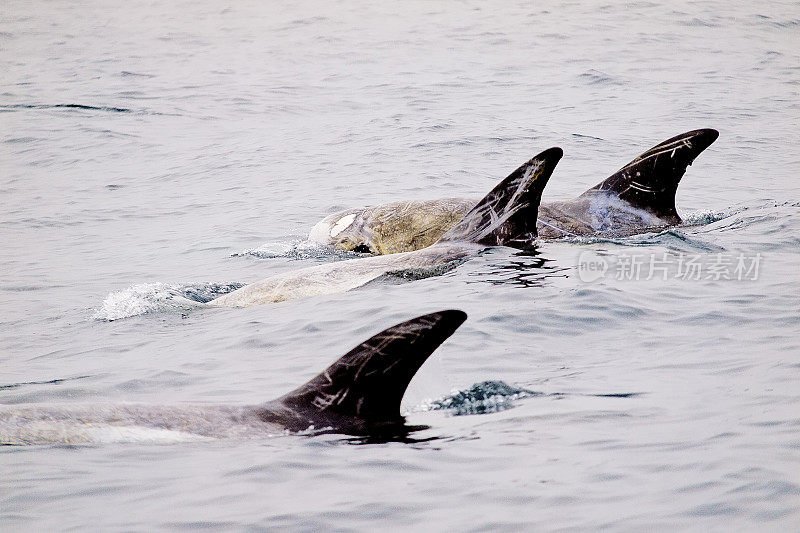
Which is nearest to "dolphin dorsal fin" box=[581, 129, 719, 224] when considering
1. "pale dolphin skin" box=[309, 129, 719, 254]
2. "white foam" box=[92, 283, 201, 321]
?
"pale dolphin skin" box=[309, 129, 719, 254]

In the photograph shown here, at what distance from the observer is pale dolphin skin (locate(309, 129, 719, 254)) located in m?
11.2

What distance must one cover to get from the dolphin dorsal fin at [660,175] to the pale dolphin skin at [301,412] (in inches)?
261

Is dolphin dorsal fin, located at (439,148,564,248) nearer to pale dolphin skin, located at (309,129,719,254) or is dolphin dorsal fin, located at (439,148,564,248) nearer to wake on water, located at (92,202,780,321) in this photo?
wake on water, located at (92,202,780,321)

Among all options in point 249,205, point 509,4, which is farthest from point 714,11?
point 249,205

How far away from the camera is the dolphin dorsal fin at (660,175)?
11.2m

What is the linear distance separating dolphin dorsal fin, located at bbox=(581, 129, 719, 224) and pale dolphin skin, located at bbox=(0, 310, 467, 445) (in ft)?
21.7

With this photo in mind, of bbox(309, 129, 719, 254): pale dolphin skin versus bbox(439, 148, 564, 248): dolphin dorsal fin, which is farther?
bbox(309, 129, 719, 254): pale dolphin skin

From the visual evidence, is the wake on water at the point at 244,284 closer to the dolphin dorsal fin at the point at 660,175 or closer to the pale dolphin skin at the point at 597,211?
the pale dolphin skin at the point at 597,211

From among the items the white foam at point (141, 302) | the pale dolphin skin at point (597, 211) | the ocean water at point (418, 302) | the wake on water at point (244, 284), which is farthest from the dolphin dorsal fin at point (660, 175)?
the white foam at point (141, 302)

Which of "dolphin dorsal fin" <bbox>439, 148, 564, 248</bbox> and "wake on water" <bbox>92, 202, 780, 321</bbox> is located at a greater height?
"dolphin dorsal fin" <bbox>439, 148, 564, 248</bbox>

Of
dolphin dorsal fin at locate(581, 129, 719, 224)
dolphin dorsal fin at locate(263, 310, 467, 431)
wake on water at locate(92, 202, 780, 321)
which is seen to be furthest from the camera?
dolphin dorsal fin at locate(581, 129, 719, 224)

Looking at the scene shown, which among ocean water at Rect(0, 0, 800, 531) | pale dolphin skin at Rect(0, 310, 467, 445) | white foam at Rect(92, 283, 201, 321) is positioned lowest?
white foam at Rect(92, 283, 201, 321)

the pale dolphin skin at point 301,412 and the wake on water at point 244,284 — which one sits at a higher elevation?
the pale dolphin skin at point 301,412

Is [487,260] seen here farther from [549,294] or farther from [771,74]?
[771,74]
